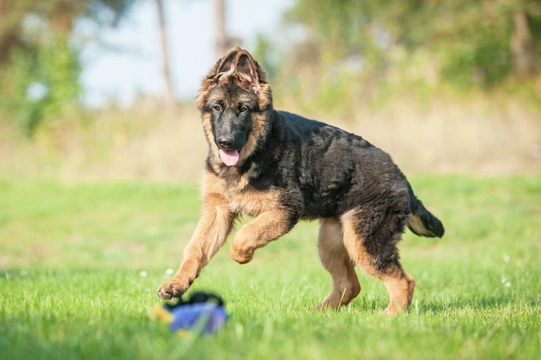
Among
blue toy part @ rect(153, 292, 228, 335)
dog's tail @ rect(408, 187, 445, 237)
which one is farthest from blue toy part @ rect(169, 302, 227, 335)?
dog's tail @ rect(408, 187, 445, 237)

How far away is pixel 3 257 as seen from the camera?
1271cm

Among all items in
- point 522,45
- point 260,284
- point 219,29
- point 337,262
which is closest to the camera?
point 337,262

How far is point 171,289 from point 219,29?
17.6m

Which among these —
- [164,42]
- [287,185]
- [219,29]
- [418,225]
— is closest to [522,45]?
[219,29]

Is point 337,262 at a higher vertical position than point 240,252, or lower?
lower

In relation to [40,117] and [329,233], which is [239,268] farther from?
[40,117]

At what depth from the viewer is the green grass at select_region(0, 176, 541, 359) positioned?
3537 millimetres

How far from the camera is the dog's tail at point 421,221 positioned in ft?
21.4

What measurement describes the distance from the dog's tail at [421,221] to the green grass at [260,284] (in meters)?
0.65

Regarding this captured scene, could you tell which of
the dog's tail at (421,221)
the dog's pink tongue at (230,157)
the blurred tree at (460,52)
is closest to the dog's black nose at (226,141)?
the dog's pink tongue at (230,157)

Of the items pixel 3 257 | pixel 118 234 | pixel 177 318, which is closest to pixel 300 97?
pixel 118 234

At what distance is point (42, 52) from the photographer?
2553 centimetres

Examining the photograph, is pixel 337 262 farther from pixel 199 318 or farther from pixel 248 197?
pixel 199 318

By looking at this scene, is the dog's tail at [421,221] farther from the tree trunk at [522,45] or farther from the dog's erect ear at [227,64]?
the tree trunk at [522,45]
